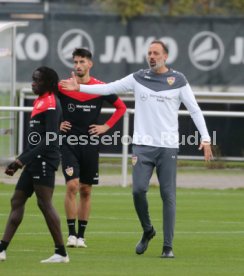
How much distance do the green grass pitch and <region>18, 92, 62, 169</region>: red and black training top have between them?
107 centimetres

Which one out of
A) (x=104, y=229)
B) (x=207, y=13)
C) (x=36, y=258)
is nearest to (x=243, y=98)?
(x=207, y=13)

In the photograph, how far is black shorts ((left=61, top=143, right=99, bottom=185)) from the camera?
14.6m

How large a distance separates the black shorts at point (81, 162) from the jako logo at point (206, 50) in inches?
650

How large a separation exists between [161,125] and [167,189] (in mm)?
676

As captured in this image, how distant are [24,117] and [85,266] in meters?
13.3

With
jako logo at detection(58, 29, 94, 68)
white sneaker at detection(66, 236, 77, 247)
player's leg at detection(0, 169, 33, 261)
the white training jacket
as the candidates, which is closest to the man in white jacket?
the white training jacket

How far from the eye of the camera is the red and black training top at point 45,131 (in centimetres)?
1240

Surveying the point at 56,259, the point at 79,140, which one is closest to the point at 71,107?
the point at 79,140

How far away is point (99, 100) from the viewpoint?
14.8 metres

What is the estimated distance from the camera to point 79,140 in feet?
48.3

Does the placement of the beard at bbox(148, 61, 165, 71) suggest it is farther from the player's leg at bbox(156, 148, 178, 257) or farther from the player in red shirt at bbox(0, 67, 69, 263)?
the player in red shirt at bbox(0, 67, 69, 263)

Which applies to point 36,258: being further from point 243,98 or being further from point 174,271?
point 243,98

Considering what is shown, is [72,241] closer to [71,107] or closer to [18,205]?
[71,107]

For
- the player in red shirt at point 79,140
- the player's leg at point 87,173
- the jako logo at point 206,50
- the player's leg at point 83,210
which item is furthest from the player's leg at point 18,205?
the jako logo at point 206,50
